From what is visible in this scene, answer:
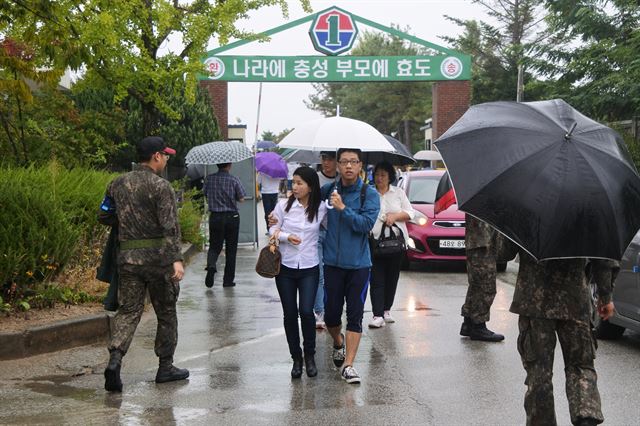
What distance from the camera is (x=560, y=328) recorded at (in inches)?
208

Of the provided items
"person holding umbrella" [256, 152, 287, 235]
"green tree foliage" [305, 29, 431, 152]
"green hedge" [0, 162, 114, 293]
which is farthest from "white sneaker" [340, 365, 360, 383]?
"green tree foliage" [305, 29, 431, 152]

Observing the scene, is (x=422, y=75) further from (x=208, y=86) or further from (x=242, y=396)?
(x=242, y=396)

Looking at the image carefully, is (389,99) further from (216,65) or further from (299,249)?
(299,249)

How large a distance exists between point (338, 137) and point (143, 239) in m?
1.81

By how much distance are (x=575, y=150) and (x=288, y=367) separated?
12.2 ft

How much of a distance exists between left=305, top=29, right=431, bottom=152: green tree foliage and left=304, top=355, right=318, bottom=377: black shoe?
5324cm

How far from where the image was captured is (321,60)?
Answer: 28.7 m

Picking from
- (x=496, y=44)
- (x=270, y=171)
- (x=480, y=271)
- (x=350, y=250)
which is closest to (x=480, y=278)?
(x=480, y=271)

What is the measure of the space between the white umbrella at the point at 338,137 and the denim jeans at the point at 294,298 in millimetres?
1022

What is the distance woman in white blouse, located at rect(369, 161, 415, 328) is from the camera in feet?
31.1

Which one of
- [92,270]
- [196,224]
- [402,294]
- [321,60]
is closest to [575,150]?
[92,270]

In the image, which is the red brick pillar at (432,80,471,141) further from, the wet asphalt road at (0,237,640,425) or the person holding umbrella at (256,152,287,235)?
the wet asphalt road at (0,237,640,425)

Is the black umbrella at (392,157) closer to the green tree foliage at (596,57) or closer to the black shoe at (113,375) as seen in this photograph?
the black shoe at (113,375)

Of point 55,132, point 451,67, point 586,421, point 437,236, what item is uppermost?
point 451,67
